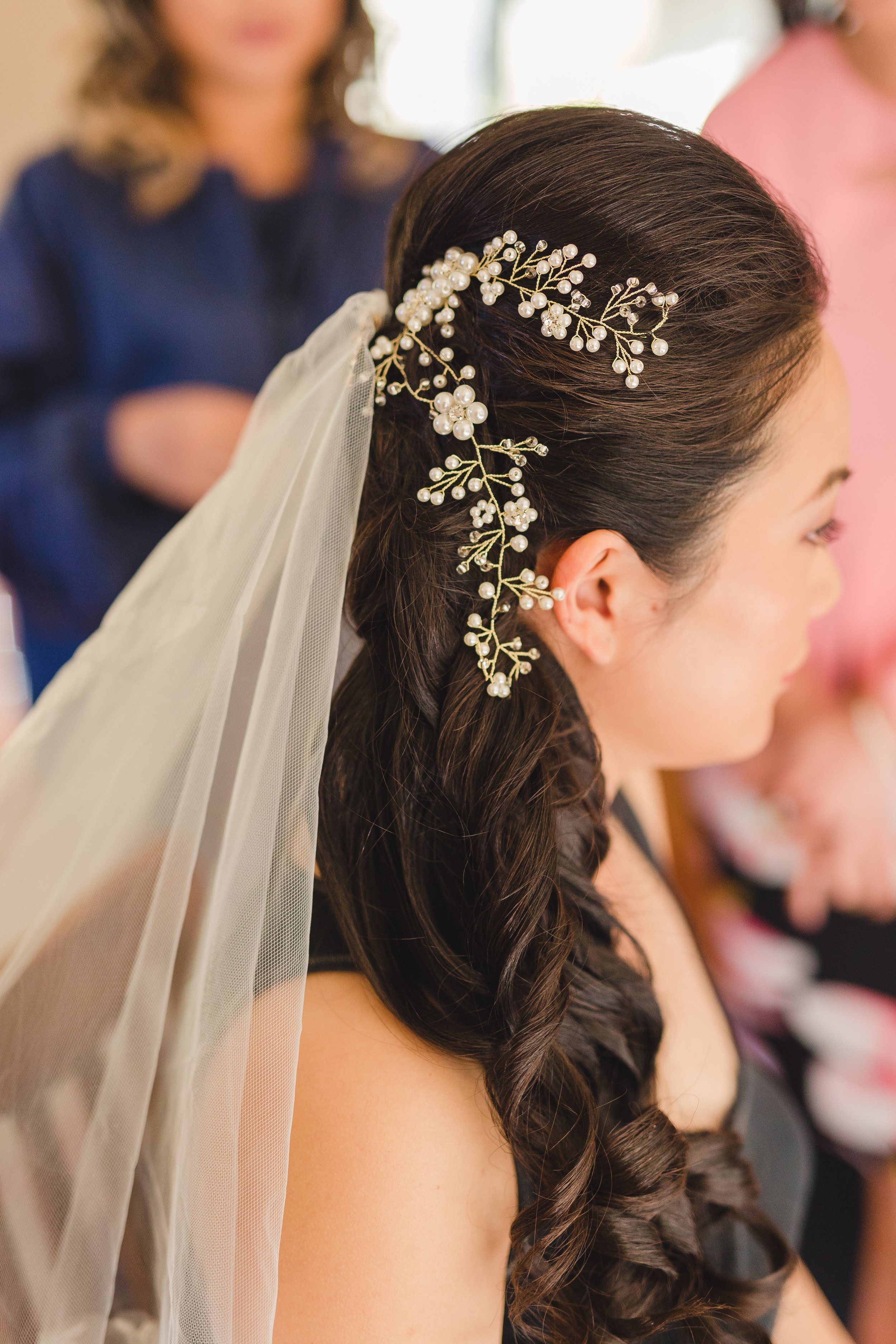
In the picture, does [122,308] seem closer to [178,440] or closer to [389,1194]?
[178,440]

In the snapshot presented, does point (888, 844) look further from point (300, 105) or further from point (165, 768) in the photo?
point (300, 105)

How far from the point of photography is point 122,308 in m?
1.25

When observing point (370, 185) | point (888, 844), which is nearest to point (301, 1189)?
point (888, 844)

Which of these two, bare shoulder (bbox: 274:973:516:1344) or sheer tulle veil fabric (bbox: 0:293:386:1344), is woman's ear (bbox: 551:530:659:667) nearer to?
sheer tulle veil fabric (bbox: 0:293:386:1344)

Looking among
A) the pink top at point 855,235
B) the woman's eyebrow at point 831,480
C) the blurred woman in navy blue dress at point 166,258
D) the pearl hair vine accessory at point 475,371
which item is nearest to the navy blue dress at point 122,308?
the blurred woman in navy blue dress at point 166,258

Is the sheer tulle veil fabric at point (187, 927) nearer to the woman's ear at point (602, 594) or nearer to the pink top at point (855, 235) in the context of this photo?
the woman's ear at point (602, 594)

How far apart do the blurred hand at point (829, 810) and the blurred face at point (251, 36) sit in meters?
1.03

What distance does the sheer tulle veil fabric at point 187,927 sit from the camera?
634 millimetres

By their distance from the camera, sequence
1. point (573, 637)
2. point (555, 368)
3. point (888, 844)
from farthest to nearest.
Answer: point (888, 844)
point (573, 637)
point (555, 368)

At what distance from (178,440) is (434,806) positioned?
739 mm

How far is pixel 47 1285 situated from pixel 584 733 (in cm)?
55

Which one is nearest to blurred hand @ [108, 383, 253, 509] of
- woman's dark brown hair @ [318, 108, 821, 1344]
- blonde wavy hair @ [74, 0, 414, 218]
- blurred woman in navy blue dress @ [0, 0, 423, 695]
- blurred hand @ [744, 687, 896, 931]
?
blurred woman in navy blue dress @ [0, 0, 423, 695]

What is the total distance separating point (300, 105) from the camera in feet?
4.25

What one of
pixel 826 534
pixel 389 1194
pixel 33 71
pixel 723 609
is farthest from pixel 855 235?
pixel 33 71
